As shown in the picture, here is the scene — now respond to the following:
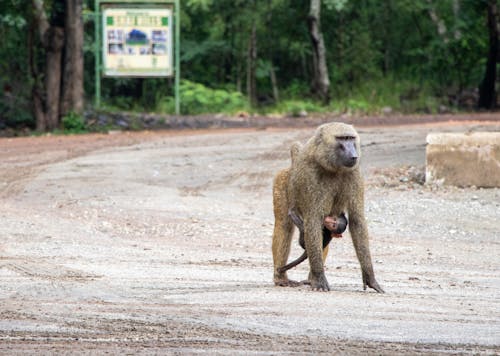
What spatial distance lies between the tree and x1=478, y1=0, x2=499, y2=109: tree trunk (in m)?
10.4

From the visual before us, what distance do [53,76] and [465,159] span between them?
1188 cm

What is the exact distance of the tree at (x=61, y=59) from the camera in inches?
1014

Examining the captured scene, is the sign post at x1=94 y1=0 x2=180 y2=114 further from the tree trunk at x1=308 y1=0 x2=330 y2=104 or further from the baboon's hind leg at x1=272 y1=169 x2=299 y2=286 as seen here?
the baboon's hind leg at x1=272 y1=169 x2=299 y2=286

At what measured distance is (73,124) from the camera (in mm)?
25297

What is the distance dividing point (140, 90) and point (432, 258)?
68.0ft

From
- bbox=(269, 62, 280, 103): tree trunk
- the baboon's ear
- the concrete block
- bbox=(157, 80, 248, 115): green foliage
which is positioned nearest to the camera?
the baboon's ear

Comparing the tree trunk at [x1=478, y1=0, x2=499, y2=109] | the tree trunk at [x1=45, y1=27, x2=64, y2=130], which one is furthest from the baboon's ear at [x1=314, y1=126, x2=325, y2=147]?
the tree trunk at [x1=478, y1=0, x2=499, y2=109]

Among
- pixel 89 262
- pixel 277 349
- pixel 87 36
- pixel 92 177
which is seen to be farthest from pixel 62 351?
pixel 87 36

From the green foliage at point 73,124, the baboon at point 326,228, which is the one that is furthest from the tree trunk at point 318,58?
the baboon at point 326,228

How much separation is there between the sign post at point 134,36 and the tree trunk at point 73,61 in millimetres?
694

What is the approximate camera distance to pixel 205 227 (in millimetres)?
14977

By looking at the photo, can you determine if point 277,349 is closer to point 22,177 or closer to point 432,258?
point 432,258

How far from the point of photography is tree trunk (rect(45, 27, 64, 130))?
84.8ft

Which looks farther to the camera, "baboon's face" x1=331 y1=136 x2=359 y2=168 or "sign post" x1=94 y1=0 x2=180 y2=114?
"sign post" x1=94 y1=0 x2=180 y2=114
